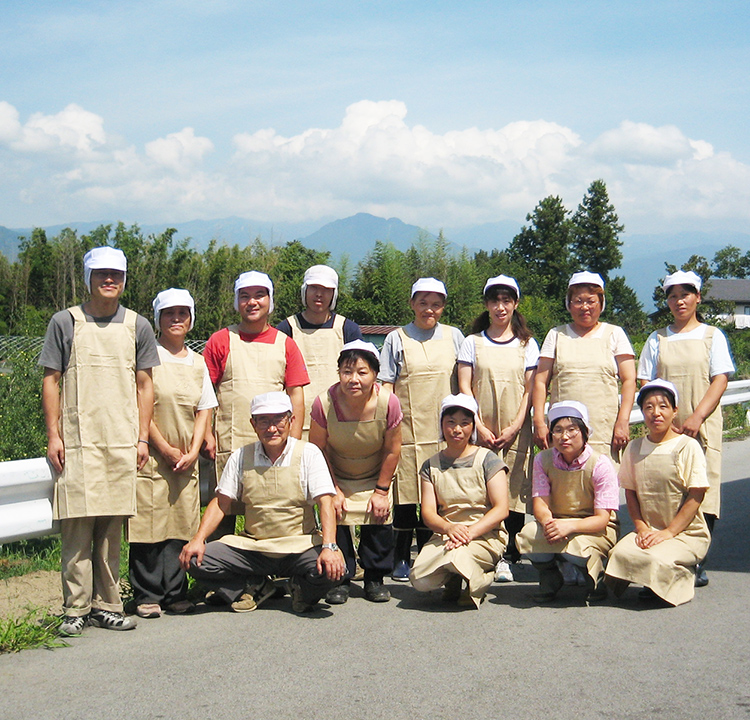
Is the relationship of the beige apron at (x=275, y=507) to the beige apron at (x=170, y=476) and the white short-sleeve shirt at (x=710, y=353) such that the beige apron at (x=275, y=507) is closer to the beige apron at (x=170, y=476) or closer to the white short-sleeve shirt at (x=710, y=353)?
the beige apron at (x=170, y=476)

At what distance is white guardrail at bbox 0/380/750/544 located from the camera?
4754 mm

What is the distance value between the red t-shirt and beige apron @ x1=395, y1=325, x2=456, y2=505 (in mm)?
812

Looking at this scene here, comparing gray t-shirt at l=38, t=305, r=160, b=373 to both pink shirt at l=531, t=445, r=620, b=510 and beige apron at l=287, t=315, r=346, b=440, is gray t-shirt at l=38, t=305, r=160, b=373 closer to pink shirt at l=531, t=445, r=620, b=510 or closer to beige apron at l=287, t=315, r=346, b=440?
beige apron at l=287, t=315, r=346, b=440

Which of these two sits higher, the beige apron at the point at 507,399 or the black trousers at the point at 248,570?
the beige apron at the point at 507,399

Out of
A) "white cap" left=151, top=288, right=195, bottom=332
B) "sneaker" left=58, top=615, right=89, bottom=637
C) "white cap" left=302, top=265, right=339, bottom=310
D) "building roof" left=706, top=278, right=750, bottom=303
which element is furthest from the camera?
"building roof" left=706, top=278, right=750, bottom=303

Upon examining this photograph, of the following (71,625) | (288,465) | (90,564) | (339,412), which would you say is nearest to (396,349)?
(339,412)

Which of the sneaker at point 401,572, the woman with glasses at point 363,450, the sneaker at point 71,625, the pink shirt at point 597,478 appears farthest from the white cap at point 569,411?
the sneaker at point 71,625

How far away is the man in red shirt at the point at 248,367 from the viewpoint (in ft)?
18.6

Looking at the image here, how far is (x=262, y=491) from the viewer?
5.25 m

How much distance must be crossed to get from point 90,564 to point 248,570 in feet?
2.90

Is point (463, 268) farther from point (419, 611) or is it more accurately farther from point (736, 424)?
point (419, 611)

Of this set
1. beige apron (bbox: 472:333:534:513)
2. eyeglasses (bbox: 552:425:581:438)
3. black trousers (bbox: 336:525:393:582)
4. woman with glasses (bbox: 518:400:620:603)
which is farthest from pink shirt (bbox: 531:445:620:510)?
black trousers (bbox: 336:525:393:582)

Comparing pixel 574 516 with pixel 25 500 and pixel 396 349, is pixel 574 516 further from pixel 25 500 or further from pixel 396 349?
pixel 25 500

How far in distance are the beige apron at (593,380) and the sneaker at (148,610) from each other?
2963 millimetres
